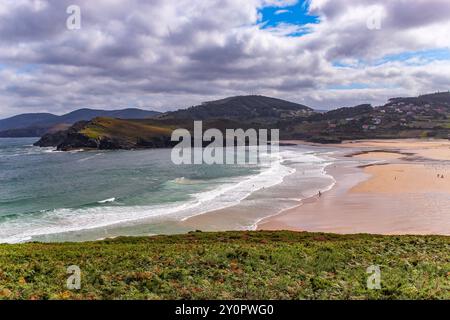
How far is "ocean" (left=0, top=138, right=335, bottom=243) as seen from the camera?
3634 cm

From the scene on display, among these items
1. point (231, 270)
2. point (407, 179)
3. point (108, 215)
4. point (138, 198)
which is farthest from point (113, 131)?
point (231, 270)

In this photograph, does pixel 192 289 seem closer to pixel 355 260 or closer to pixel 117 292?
pixel 117 292

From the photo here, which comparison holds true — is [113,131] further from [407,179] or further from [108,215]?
[108,215]

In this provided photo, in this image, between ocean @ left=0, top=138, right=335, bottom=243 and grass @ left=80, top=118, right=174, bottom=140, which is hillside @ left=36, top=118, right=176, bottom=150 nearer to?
grass @ left=80, top=118, right=174, bottom=140

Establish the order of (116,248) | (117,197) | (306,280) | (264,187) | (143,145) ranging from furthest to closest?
(143,145), (264,187), (117,197), (116,248), (306,280)

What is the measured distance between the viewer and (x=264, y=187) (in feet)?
191

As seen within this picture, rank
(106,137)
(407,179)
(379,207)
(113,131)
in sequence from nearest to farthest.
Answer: (379,207) → (407,179) → (106,137) → (113,131)

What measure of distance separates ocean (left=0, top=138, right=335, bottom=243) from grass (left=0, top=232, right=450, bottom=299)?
1369cm

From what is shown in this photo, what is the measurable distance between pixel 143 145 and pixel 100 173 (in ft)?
310

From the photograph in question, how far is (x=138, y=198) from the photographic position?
51.3 metres

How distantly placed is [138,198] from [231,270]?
37.2 m

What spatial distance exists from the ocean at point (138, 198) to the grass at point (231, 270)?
539 inches
